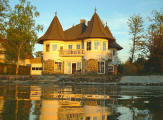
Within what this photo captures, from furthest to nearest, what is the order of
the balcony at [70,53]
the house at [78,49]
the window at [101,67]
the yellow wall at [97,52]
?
the balcony at [70,53]
the window at [101,67]
the house at [78,49]
the yellow wall at [97,52]

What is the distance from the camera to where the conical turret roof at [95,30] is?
33.1 meters

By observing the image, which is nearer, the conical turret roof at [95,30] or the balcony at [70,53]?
the conical turret roof at [95,30]

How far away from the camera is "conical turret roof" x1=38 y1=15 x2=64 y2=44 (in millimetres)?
35694

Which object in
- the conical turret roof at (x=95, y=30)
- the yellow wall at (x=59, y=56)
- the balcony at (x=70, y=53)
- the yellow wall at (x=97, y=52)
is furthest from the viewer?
the yellow wall at (x=59, y=56)

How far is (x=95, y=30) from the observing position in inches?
1336

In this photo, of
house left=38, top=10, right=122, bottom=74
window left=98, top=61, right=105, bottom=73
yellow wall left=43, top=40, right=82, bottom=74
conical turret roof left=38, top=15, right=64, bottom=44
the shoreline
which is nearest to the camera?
the shoreline

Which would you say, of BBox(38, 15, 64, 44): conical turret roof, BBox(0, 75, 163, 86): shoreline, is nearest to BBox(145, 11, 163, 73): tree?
BBox(0, 75, 163, 86): shoreline

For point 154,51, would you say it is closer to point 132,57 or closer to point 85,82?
point 132,57

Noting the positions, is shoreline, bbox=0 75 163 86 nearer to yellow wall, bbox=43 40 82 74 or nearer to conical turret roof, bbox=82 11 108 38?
yellow wall, bbox=43 40 82 74

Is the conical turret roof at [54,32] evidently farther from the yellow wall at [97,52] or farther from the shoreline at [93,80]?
the shoreline at [93,80]

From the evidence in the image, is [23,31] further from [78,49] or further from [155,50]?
[155,50]


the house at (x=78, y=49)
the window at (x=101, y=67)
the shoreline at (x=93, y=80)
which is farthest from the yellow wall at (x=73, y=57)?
the shoreline at (x=93, y=80)

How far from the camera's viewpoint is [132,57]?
41719mm

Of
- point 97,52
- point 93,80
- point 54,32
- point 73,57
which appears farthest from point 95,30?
point 93,80
